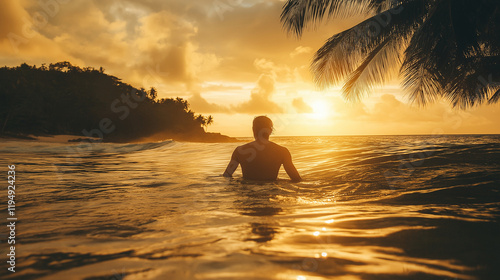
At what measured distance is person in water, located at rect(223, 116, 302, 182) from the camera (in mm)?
5141

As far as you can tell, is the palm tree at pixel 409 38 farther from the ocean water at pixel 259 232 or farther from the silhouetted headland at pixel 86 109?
the silhouetted headland at pixel 86 109

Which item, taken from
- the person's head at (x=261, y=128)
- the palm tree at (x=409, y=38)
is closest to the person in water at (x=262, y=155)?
the person's head at (x=261, y=128)

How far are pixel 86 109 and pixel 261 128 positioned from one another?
3682cm

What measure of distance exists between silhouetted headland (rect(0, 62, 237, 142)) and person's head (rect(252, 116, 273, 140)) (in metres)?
24.6

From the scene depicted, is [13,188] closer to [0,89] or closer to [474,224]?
[474,224]

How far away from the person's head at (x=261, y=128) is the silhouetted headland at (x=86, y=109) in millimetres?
24555

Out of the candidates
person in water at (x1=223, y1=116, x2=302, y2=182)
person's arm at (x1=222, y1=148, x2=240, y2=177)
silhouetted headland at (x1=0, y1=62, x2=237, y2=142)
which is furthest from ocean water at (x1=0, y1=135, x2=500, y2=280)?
silhouetted headland at (x1=0, y1=62, x2=237, y2=142)

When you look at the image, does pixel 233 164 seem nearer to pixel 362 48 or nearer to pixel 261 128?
pixel 261 128

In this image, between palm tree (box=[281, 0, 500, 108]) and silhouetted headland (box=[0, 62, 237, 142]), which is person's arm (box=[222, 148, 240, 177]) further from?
silhouetted headland (box=[0, 62, 237, 142])

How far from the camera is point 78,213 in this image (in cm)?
308

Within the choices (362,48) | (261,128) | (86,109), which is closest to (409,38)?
(362,48)

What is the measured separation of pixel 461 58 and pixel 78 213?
21.2 feet

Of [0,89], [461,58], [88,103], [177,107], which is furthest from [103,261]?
[177,107]

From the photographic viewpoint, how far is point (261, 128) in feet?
16.8
